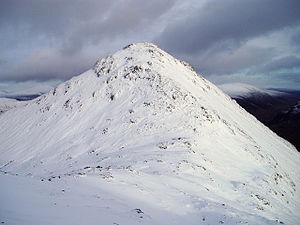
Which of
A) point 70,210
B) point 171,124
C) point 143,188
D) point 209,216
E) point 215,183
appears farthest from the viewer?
point 171,124

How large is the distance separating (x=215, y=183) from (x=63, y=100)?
47.8 meters

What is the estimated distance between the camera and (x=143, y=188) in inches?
728

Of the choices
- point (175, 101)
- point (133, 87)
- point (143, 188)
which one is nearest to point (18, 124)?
point (133, 87)

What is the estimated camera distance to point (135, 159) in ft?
96.3

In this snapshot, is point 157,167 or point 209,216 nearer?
point 209,216

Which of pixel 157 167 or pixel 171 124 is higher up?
pixel 171 124

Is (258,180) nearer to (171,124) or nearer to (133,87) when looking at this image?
(171,124)

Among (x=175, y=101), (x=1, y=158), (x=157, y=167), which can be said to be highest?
(x=175, y=101)

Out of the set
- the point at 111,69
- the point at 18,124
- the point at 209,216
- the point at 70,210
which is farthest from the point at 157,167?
the point at 18,124

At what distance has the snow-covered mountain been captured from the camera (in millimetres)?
13359

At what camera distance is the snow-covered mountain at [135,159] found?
13.4 metres

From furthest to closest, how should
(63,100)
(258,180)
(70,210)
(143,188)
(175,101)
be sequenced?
1. (63,100)
2. (175,101)
3. (258,180)
4. (143,188)
5. (70,210)

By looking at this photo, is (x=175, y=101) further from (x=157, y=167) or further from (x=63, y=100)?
(x=63, y=100)

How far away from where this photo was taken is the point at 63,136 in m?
46.6
